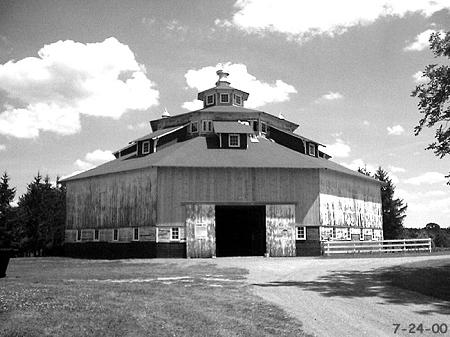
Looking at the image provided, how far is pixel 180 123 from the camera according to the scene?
47031 mm

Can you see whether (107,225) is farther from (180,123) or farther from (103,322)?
(103,322)

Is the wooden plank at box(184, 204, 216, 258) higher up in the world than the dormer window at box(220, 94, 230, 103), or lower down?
lower down

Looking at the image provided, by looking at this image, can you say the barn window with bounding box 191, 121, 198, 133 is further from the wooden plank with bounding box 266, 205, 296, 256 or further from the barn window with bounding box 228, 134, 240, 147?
the wooden plank with bounding box 266, 205, 296, 256

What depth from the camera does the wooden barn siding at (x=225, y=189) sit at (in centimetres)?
3578

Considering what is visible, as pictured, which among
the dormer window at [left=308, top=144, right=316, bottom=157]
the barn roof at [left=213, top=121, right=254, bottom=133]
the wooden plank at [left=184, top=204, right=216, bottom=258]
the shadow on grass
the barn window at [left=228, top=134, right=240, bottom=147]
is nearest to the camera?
the shadow on grass

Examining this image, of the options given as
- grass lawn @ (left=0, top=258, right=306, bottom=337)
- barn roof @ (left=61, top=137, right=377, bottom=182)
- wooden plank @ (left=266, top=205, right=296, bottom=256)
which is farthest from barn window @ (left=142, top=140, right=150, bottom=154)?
grass lawn @ (left=0, top=258, right=306, bottom=337)

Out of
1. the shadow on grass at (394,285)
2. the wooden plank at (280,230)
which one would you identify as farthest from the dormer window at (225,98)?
the shadow on grass at (394,285)

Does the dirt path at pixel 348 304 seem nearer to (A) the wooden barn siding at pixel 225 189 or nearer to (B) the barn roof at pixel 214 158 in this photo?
(A) the wooden barn siding at pixel 225 189

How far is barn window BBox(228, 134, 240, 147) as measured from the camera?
4091 centimetres

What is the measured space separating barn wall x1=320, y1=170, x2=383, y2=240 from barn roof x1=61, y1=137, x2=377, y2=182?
1466 millimetres

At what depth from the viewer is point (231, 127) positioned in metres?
41.3

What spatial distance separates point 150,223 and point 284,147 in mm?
15055

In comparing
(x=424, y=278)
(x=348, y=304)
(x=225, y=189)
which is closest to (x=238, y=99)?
(x=225, y=189)

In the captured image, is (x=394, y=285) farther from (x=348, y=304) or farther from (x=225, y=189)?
(x=225, y=189)
